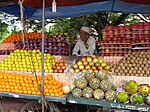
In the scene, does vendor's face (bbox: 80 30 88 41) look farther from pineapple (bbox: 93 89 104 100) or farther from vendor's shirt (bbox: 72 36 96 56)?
pineapple (bbox: 93 89 104 100)

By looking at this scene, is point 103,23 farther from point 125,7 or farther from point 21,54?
point 21,54

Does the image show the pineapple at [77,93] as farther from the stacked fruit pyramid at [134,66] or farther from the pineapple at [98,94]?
the stacked fruit pyramid at [134,66]

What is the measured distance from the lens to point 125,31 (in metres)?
4.48

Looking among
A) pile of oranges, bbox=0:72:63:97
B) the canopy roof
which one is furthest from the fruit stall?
the canopy roof

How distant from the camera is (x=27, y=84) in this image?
12.3 feet

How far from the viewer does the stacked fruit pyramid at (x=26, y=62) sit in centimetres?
413

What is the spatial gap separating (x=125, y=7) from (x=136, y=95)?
11.7 feet

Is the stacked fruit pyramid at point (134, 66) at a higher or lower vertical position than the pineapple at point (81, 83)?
higher

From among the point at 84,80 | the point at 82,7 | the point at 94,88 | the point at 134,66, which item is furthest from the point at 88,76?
the point at 82,7

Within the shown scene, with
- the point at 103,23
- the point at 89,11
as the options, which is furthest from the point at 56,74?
the point at 103,23

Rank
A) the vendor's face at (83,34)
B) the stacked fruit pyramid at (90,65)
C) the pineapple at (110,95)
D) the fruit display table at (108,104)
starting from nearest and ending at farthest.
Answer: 1. the fruit display table at (108,104)
2. the pineapple at (110,95)
3. the stacked fruit pyramid at (90,65)
4. the vendor's face at (83,34)

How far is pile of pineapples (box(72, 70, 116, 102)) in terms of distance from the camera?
3320mm

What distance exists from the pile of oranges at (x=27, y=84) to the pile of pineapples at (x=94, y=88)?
0.33 metres

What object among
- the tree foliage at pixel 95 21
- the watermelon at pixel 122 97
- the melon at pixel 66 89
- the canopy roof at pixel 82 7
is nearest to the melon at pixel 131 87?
the watermelon at pixel 122 97
